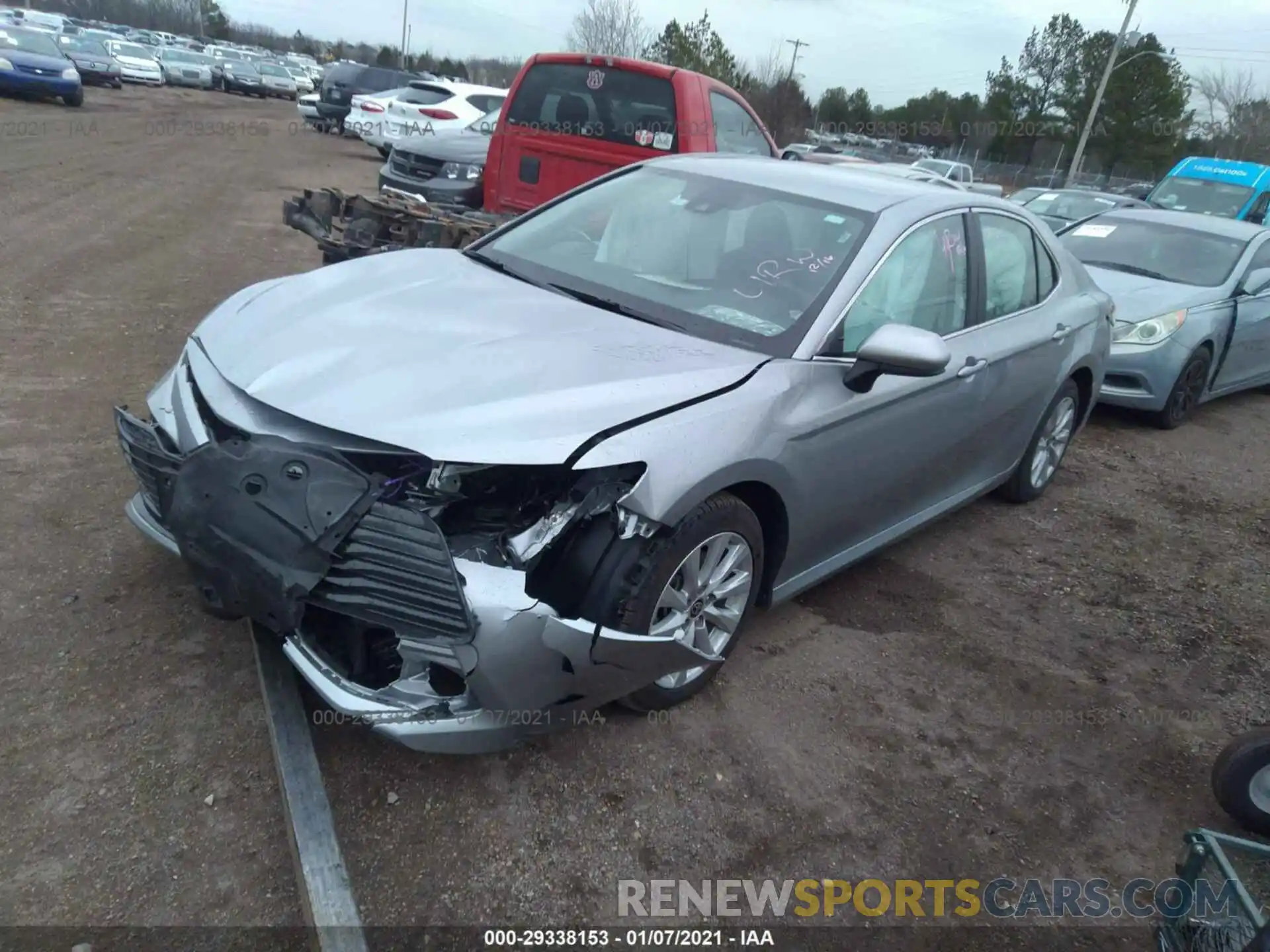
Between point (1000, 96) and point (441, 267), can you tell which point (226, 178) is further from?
point (1000, 96)

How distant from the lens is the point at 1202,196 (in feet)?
51.9

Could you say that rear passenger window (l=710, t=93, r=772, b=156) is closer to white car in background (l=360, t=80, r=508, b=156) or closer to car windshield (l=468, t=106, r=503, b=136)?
car windshield (l=468, t=106, r=503, b=136)

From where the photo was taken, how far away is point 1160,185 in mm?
16469

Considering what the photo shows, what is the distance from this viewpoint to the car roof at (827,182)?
3.80 meters

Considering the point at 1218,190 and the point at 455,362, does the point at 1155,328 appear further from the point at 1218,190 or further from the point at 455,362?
the point at 1218,190

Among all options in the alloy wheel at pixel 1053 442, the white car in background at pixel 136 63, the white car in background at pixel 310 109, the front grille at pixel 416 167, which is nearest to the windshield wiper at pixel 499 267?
the alloy wheel at pixel 1053 442

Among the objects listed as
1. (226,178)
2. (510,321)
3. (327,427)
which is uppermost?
(510,321)

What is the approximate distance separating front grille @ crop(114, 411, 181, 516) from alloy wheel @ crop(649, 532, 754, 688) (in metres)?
1.48

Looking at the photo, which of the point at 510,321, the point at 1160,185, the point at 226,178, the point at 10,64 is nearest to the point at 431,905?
the point at 510,321

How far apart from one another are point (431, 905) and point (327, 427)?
1.29 metres

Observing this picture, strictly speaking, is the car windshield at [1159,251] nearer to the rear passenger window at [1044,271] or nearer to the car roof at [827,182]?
the rear passenger window at [1044,271]

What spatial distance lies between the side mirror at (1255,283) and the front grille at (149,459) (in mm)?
7931

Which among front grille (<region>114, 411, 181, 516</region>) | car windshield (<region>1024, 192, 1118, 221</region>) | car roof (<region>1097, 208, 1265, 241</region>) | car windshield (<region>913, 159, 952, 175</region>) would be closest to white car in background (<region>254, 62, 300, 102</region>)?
car windshield (<region>913, 159, 952, 175</region>)

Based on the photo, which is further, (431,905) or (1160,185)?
(1160,185)
